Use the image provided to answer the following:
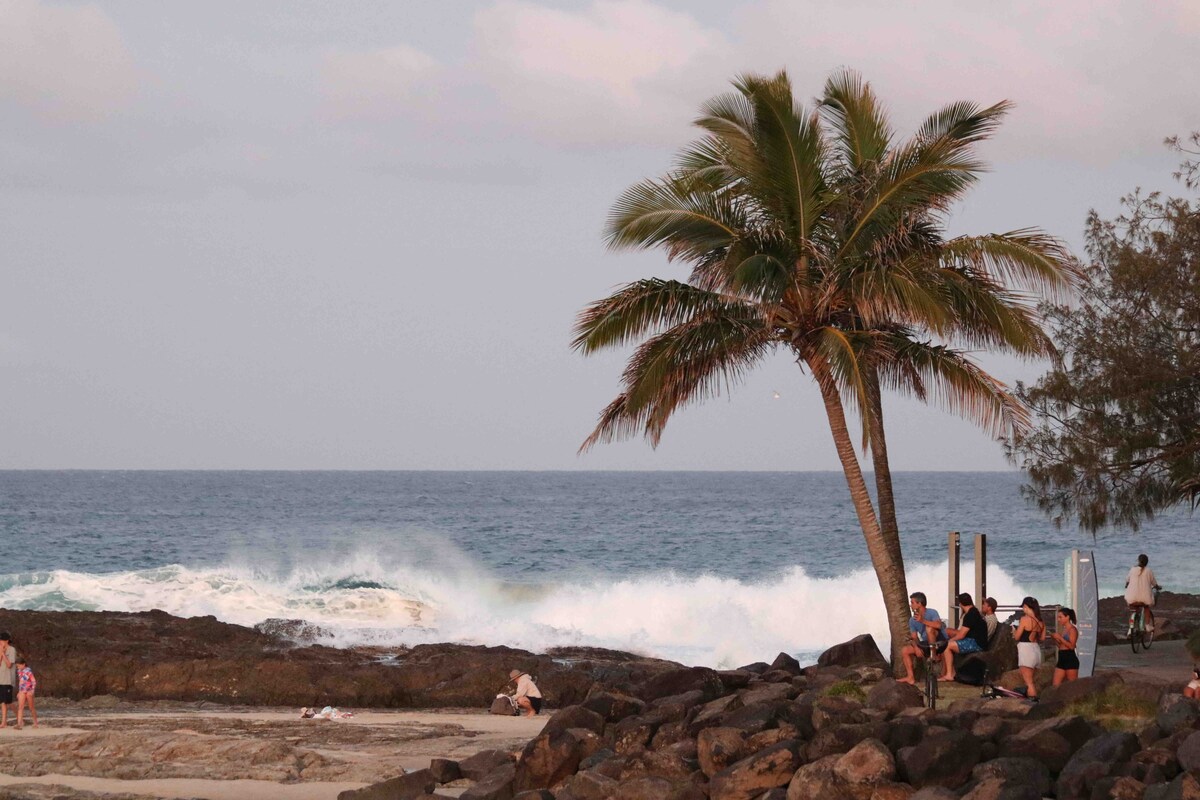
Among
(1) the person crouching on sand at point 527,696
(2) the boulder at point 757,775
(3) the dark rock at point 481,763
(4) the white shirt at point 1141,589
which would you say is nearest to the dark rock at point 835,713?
(2) the boulder at point 757,775

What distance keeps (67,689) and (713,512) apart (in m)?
68.0

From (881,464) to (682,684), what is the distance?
147 inches

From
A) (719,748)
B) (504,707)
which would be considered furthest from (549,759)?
(504,707)

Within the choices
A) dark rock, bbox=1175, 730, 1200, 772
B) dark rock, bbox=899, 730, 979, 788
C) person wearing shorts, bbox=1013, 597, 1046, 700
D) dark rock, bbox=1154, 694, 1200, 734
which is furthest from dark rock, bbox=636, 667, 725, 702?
dark rock, bbox=1175, 730, 1200, 772

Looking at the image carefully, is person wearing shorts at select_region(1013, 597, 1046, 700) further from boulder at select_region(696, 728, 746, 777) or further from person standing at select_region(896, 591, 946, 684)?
boulder at select_region(696, 728, 746, 777)

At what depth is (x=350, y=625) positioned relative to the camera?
101 ft

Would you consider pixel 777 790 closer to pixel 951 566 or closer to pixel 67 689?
pixel 951 566

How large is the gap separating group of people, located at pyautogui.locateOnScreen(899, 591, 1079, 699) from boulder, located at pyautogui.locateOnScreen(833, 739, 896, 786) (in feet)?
10.3

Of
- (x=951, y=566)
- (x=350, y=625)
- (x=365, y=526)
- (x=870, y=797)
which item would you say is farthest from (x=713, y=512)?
(x=870, y=797)

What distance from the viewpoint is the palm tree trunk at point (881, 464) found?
52.5ft

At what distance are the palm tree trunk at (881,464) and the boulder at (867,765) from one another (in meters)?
4.64

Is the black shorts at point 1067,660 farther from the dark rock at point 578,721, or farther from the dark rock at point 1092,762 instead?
the dark rock at point 578,721

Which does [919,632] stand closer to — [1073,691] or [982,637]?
[982,637]

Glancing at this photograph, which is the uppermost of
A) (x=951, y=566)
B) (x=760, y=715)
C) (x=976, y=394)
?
(x=976, y=394)
